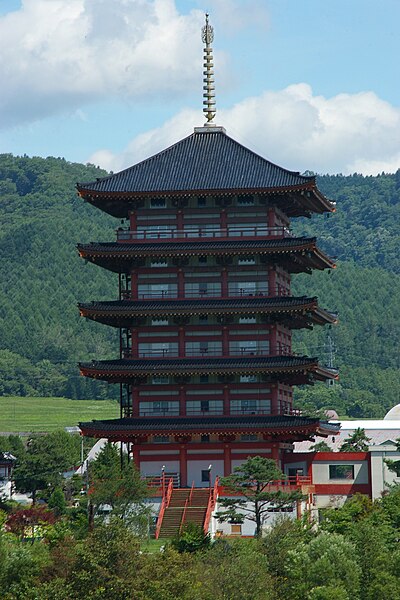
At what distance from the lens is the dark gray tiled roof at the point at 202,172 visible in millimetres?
93000

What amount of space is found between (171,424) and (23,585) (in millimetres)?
31933

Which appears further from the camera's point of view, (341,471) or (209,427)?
(341,471)

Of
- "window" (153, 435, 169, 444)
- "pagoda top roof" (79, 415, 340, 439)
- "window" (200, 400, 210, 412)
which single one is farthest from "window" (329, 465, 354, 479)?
"window" (153, 435, 169, 444)

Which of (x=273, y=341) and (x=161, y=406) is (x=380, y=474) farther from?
(x=161, y=406)

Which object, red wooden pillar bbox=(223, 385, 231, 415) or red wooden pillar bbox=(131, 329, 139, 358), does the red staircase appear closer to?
red wooden pillar bbox=(223, 385, 231, 415)

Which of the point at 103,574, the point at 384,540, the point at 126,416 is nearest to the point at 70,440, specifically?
the point at 126,416

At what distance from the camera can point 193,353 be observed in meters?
93.0

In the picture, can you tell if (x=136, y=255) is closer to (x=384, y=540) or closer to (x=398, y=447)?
(x=398, y=447)

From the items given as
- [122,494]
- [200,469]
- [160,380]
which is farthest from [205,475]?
[122,494]

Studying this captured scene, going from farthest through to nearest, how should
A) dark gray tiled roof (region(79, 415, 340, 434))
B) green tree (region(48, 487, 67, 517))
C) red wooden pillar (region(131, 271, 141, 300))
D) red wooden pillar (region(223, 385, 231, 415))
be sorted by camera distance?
green tree (region(48, 487, 67, 517))
red wooden pillar (region(131, 271, 141, 300))
red wooden pillar (region(223, 385, 231, 415))
dark gray tiled roof (region(79, 415, 340, 434))

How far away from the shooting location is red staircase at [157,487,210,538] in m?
83.1

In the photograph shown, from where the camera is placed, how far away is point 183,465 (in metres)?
91.4

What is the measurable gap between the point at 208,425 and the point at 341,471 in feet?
35.6

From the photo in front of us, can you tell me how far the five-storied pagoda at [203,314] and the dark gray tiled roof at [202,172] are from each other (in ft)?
0.43
